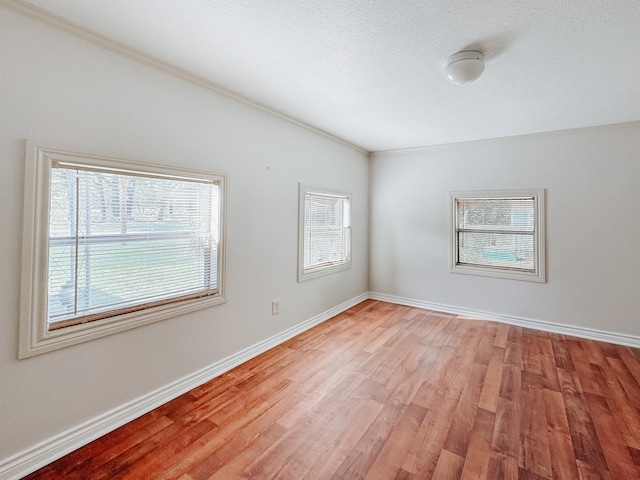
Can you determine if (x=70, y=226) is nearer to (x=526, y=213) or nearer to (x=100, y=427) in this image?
(x=100, y=427)

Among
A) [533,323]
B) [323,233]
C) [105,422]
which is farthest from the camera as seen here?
[323,233]

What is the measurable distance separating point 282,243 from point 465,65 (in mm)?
2174

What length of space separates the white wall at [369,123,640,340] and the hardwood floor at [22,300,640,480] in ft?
1.97

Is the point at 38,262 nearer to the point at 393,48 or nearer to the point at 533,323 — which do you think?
the point at 393,48

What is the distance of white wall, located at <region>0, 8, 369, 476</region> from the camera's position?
149 centimetres

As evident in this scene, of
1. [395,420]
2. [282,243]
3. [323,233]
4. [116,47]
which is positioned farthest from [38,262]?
[323,233]

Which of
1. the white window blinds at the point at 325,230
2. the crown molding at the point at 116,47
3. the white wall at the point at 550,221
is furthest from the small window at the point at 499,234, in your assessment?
the crown molding at the point at 116,47

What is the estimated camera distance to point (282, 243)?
3.11 m

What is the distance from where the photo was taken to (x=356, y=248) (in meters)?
4.53

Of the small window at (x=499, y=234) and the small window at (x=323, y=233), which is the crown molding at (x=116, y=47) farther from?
the small window at (x=499, y=234)

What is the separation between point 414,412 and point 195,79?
9.67ft

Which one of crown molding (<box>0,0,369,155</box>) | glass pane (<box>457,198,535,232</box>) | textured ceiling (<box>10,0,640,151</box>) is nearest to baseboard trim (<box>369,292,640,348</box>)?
glass pane (<box>457,198,535,232</box>)

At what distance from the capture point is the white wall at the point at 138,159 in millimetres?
1495

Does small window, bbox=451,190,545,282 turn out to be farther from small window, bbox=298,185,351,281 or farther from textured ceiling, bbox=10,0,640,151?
small window, bbox=298,185,351,281
